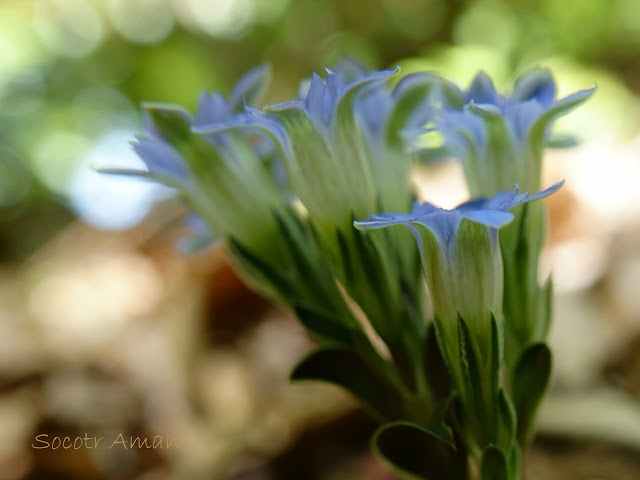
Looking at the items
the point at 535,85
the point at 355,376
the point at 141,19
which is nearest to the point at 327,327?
the point at 355,376

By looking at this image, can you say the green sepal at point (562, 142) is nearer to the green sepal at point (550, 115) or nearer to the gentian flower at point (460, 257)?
the green sepal at point (550, 115)

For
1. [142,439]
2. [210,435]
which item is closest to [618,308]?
[210,435]

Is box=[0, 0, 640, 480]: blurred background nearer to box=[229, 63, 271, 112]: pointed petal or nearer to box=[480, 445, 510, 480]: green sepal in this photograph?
box=[229, 63, 271, 112]: pointed petal

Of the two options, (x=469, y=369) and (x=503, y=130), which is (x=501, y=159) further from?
(x=469, y=369)

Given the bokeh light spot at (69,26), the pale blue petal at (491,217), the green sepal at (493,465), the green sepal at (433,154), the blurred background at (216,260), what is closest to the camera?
the pale blue petal at (491,217)

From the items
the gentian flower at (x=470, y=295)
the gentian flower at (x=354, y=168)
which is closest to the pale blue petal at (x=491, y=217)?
the gentian flower at (x=470, y=295)

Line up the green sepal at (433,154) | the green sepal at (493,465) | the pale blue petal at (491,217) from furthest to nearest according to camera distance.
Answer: the green sepal at (433,154), the green sepal at (493,465), the pale blue petal at (491,217)

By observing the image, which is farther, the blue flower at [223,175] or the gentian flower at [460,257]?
the blue flower at [223,175]
